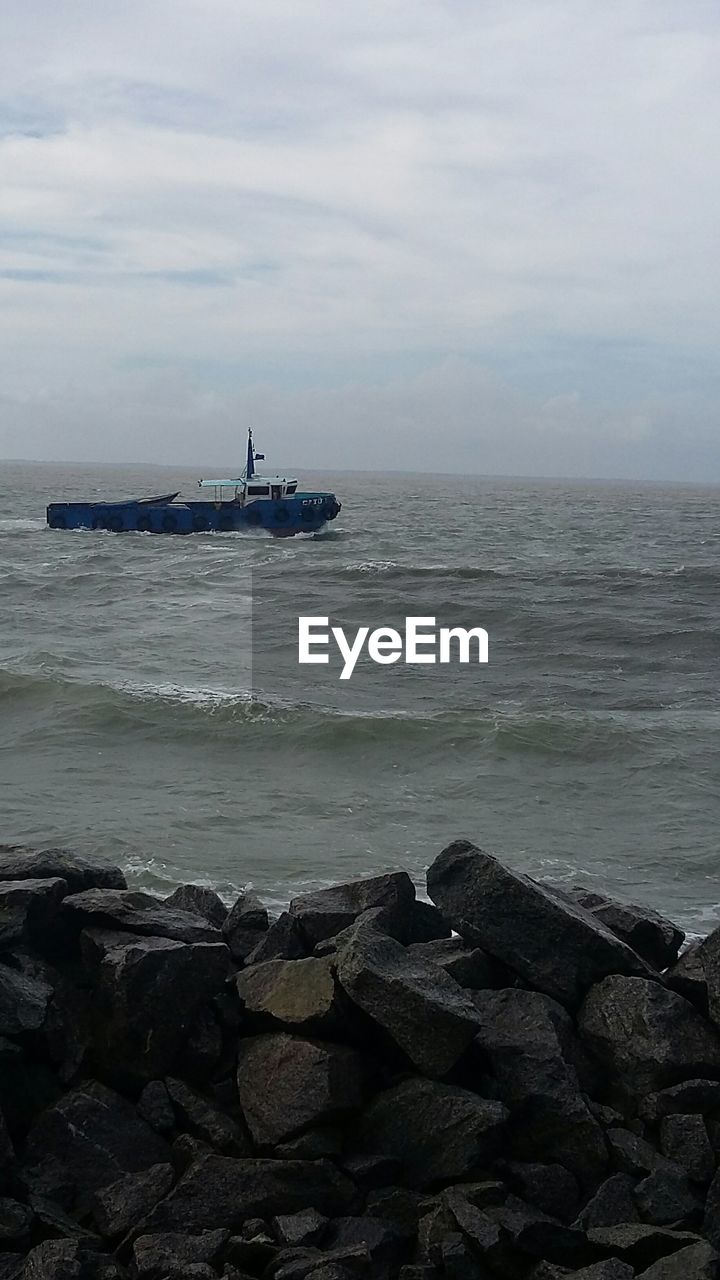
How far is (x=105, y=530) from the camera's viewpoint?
2822 inches

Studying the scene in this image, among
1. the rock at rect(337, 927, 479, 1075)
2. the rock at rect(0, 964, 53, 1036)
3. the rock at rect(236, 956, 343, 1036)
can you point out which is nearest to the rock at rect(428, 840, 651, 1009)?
the rock at rect(337, 927, 479, 1075)

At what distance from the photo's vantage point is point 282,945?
27.2ft

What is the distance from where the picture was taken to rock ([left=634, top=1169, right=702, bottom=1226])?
6340 mm

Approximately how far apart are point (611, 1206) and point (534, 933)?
2013 millimetres

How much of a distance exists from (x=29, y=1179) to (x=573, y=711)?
18.0 m

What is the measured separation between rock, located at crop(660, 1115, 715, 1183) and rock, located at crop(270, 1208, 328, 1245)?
83.3 inches

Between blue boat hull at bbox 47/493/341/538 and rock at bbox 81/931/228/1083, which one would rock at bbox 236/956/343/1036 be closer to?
rock at bbox 81/931/228/1083

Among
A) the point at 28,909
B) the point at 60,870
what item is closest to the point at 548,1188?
the point at 28,909

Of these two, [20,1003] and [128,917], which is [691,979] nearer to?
[128,917]

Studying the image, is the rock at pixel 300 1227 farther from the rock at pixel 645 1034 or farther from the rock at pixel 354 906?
the rock at pixel 354 906

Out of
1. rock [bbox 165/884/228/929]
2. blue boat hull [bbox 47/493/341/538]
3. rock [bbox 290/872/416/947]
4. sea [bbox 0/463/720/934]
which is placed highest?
blue boat hull [bbox 47/493/341/538]

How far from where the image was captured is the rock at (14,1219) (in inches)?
239

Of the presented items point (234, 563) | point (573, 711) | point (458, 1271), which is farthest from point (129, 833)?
point (234, 563)

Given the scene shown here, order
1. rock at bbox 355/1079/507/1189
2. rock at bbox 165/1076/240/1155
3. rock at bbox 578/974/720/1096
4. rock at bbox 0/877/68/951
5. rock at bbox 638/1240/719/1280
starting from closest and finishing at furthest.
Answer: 1. rock at bbox 638/1240/719/1280
2. rock at bbox 355/1079/507/1189
3. rock at bbox 165/1076/240/1155
4. rock at bbox 578/974/720/1096
5. rock at bbox 0/877/68/951
